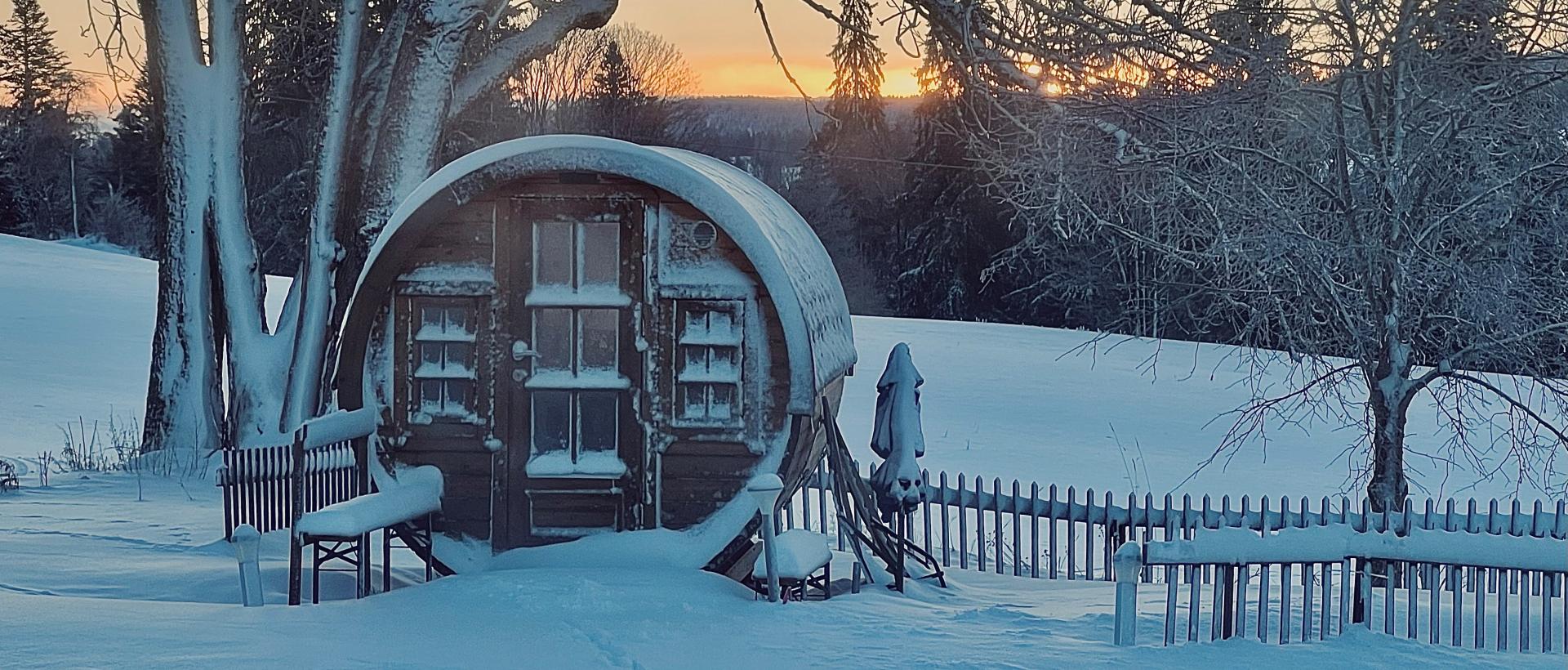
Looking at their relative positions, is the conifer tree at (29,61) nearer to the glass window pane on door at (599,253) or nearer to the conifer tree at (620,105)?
the conifer tree at (620,105)

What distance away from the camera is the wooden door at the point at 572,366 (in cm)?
827

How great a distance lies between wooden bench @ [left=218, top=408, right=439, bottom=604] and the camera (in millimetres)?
7020

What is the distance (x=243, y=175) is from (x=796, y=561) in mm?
8938

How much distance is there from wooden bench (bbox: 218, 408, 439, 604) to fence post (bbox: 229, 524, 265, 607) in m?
0.21

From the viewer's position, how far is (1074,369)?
86.4 feet

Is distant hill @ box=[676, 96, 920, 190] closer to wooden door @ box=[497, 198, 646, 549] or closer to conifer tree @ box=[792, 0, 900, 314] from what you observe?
conifer tree @ box=[792, 0, 900, 314]

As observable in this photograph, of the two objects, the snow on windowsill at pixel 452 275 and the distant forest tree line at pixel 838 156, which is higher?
the distant forest tree line at pixel 838 156

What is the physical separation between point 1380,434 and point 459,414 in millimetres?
6092

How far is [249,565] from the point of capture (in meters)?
7.31

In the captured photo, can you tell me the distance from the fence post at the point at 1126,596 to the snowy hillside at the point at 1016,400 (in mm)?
4862

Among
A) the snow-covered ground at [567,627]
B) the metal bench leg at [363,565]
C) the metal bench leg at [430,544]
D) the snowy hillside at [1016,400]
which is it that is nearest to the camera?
the snow-covered ground at [567,627]

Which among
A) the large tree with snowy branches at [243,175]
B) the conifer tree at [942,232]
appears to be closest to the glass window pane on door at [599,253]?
the large tree with snowy branches at [243,175]

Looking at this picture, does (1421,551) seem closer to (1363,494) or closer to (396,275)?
(396,275)

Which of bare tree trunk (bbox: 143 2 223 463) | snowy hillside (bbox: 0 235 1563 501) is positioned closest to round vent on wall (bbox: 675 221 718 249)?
snowy hillside (bbox: 0 235 1563 501)
